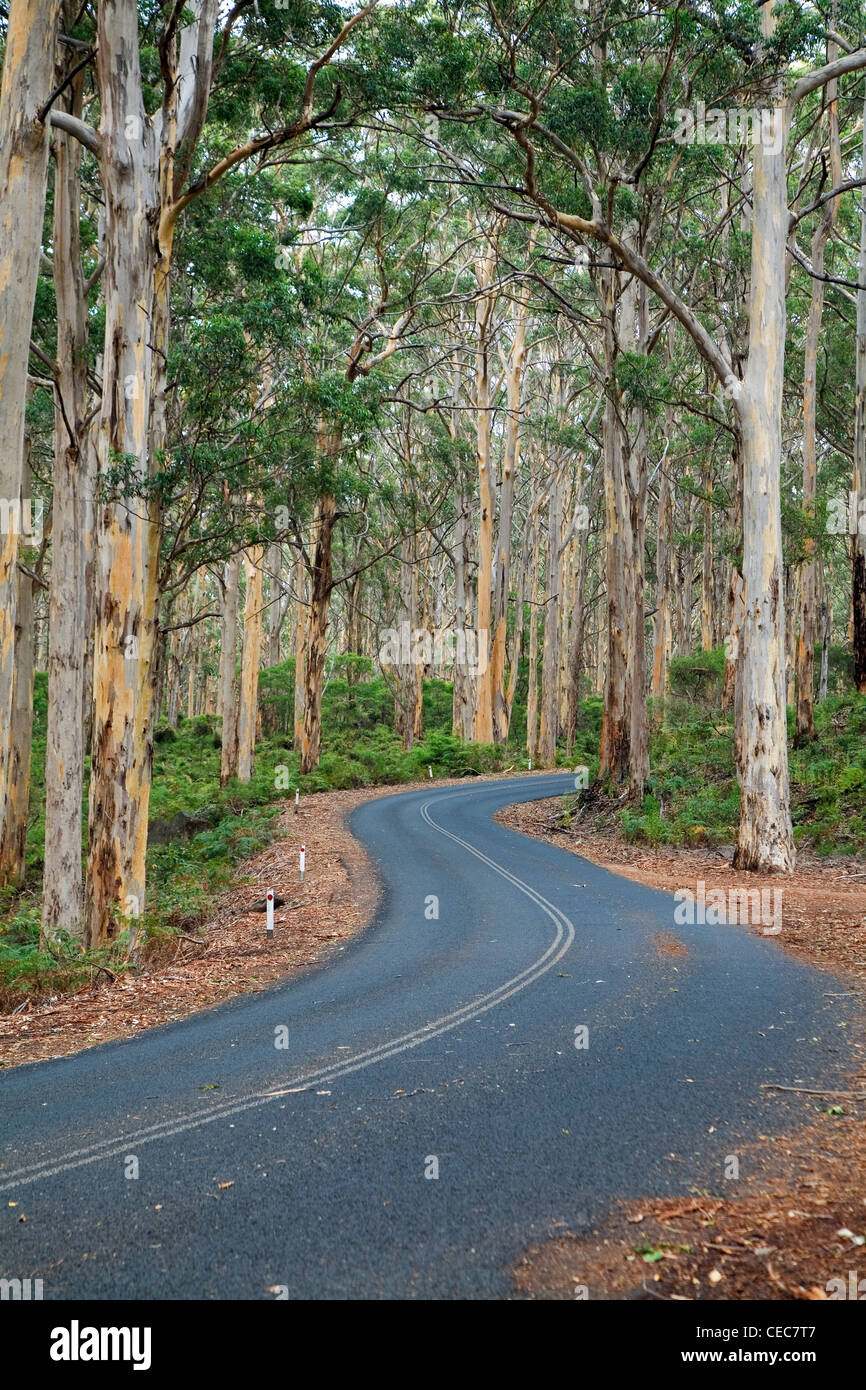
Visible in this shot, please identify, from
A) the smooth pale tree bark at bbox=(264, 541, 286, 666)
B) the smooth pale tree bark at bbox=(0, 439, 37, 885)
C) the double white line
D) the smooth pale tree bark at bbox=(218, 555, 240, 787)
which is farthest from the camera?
the smooth pale tree bark at bbox=(264, 541, 286, 666)

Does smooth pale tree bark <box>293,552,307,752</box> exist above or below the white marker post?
above

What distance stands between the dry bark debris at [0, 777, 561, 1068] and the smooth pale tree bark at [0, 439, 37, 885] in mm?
5037

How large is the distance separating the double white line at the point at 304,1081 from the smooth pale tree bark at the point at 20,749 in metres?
12.7

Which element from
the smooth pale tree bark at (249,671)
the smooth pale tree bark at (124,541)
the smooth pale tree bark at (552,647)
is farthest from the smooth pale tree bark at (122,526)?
the smooth pale tree bark at (552,647)

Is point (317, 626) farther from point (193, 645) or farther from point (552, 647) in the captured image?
point (193, 645)

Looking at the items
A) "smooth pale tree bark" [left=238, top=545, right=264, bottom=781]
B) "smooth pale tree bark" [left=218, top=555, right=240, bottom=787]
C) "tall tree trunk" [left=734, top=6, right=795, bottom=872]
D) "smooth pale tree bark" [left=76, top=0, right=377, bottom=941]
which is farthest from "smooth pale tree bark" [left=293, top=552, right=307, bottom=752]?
"smooth pale tree bark" [left=76, top=0, right=377, bottom=941]

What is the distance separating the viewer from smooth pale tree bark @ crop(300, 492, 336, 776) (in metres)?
27.8

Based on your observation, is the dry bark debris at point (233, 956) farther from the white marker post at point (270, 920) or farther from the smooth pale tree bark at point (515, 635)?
the smooth pale tree bark at point (515, 635)

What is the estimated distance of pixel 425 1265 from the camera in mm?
3916

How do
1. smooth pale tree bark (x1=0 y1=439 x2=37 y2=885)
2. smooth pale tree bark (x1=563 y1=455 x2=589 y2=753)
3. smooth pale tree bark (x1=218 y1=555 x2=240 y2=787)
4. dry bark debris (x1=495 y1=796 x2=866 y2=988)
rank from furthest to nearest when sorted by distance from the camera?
smooth pale tree bark (x1=563 y1=455 x2=589 y2=753) < smooth pale tree bark (x1=218 y1=555 x2=240 y2=787) < smooth pale tree bark (x1=0 y1=439 x2=37 y2=885) < dry bark debris (x1=495 y1=796 x2=866 y2=988)

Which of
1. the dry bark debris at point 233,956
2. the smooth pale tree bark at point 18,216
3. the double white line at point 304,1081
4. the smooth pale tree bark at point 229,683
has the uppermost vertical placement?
the smooth pale tree bark at point 18,216

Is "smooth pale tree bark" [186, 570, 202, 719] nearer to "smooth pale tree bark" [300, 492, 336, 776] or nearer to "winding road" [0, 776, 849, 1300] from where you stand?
"smooth pale tree bark" [300, 492, 336, 776]

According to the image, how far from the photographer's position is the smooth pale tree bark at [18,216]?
948 centimetres

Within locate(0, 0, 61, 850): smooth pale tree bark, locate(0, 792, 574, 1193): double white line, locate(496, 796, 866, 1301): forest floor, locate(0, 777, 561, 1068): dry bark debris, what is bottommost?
locate(0, 777, 561, 1068): dry bark debris
